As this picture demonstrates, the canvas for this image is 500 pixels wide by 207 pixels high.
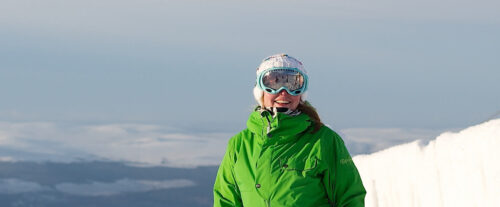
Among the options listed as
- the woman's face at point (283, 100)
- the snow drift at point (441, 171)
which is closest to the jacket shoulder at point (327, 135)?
the woman's face at point (283, 100)

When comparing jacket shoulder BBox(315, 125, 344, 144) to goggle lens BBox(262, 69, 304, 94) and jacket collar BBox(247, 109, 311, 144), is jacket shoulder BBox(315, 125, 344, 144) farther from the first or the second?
goggle lens BBox(262, 69, 304, 94)

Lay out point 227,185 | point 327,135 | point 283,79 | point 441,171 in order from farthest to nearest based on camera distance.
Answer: point 441,171, point 227,185, point 283,79, point 327,135

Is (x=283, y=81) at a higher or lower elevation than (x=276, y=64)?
lower

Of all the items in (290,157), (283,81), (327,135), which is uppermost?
(283,81)

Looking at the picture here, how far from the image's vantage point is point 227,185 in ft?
15.2

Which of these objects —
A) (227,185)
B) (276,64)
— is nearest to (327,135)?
(276,64)

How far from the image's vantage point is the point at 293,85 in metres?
4.48

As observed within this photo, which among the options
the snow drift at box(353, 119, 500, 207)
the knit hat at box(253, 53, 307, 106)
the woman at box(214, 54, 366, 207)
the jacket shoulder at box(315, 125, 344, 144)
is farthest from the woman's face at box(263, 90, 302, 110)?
the snow drift at box(353, 119, 500, 207)

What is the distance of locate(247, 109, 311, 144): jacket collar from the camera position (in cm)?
434

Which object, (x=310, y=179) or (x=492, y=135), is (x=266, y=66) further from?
Result: (x=492, y=135)

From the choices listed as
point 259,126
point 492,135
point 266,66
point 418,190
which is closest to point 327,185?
point 259,126

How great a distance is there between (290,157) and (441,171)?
587 cm

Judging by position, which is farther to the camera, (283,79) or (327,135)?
(283,79)

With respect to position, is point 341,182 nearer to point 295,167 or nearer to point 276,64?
point 295,167
